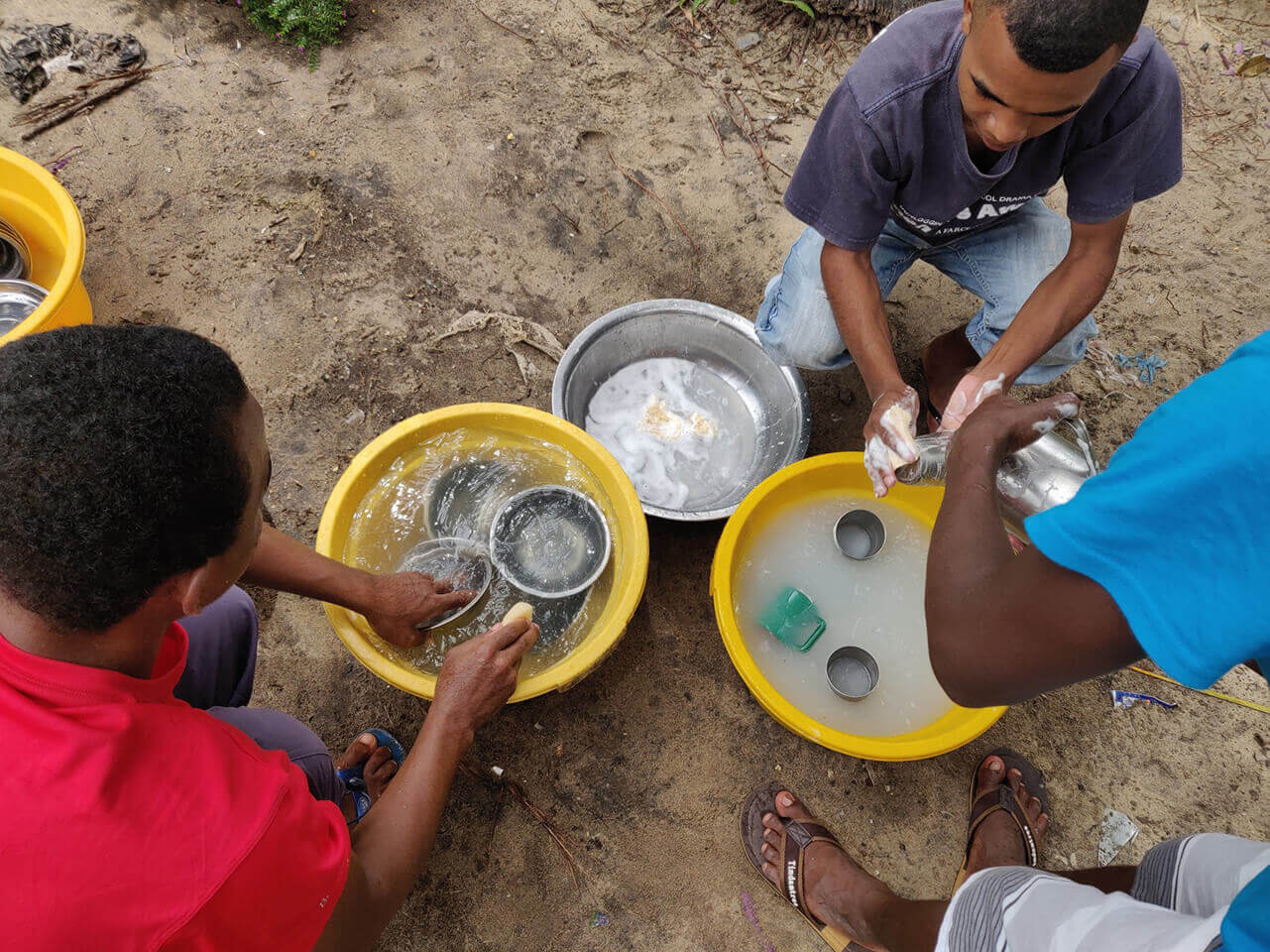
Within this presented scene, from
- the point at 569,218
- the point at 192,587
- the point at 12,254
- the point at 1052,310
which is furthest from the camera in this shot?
the point at 569,218

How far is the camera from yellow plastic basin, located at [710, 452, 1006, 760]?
1789 mm

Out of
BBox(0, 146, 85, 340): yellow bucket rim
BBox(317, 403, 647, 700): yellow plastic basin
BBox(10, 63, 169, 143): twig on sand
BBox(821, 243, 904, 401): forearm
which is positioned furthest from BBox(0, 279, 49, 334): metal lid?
BBox(821, 243, 904, 401): forearm

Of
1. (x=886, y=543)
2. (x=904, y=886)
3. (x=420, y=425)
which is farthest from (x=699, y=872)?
(x=420, y=425)

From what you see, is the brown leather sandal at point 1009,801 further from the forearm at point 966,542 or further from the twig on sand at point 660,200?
the twig on sand at point 660,200

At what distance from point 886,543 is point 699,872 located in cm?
109

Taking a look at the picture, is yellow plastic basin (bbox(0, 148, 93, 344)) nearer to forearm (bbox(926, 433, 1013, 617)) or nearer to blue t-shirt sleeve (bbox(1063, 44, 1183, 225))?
forearm (bbox(926, 433, 1013, 617))

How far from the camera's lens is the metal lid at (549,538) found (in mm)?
1938

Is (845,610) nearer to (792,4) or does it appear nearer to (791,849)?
(791,849)

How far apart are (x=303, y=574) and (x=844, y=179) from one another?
1.54m

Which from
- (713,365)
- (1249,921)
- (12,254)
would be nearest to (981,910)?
(1249,921)

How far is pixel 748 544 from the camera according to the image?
2145mm

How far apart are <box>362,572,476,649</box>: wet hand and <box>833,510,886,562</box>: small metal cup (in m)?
1.15

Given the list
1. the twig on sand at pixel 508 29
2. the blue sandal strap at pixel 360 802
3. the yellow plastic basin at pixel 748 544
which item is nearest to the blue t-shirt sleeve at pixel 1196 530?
the yellow plastic basin at pixel 748 544

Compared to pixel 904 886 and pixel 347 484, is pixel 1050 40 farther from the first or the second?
pixel 904 886
